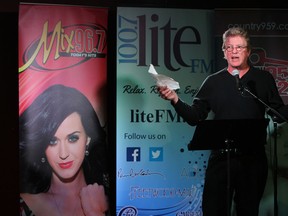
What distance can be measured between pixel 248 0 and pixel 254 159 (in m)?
1.84

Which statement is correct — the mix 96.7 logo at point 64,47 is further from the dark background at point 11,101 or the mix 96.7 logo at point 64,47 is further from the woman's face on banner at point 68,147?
the woman's face on banner at point 68,147

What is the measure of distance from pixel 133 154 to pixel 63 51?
1.23 metres

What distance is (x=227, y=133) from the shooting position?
139 inches

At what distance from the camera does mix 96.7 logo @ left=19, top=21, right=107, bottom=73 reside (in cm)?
435

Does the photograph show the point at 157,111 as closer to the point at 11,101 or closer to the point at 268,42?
the point at 268,42

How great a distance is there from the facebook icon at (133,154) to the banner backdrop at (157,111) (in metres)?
0.01

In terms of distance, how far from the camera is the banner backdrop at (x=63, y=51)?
434 cm

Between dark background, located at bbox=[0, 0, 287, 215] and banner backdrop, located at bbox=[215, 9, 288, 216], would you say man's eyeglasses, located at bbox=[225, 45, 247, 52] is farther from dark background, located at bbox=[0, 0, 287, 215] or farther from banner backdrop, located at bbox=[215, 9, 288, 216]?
dark background, located at bbox=[0, 0, 287, 215]

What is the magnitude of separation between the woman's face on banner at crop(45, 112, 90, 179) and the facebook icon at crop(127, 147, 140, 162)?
427 millimetres

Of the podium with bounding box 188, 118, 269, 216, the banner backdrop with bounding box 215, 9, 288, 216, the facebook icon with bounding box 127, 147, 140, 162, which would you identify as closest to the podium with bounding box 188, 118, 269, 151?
the podium with bounding box 188, 118, 269, 216

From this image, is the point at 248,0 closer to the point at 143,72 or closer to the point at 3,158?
the point at 143,72

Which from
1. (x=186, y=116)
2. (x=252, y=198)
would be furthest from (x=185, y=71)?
(x=252, y=198)

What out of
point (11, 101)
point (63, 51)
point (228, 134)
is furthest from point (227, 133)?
point (11, 101)

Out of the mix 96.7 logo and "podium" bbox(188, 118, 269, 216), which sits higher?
the mix 96.7 logo
